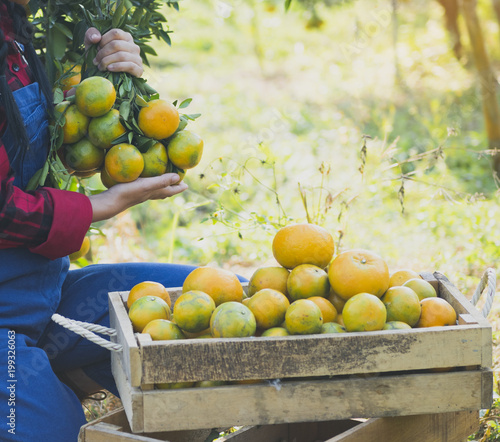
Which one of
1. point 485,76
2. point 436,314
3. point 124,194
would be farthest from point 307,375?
point 485,76

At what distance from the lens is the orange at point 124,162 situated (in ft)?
6.14

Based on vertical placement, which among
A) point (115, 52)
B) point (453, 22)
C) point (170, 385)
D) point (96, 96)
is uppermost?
point (453, 22)

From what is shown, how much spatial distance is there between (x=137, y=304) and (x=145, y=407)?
0.95ft

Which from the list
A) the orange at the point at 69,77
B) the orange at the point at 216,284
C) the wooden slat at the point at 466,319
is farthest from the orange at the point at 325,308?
the orange at the point at 69,77

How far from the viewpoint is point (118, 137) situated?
192 cm

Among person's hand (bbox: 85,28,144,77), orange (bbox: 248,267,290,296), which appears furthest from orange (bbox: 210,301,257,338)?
person's hand (bbox: 85,28,144,77)

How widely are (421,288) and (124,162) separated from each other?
0.94 metres

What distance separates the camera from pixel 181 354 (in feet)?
4.89

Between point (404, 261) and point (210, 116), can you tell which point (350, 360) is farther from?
point (210, 116)

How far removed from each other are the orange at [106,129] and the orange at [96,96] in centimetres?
2


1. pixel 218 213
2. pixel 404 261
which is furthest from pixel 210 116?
pixel 218 213

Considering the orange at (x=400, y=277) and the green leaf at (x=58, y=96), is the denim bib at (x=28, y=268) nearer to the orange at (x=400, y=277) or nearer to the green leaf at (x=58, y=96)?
the green leaf at (x=58, y=96)

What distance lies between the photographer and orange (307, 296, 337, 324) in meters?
1.68

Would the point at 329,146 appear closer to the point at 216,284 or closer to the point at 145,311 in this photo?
the point at 216,284
